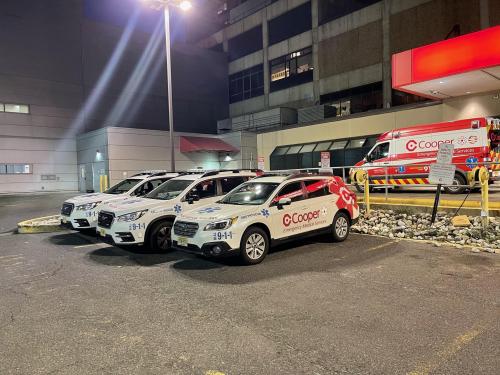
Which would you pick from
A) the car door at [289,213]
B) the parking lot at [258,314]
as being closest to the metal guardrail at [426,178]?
the parking lot at [258,314]

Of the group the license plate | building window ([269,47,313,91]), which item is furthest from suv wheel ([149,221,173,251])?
building window ([269,47,313,91])

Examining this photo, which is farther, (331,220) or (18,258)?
(331,220)

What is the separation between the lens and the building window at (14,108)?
2997cm

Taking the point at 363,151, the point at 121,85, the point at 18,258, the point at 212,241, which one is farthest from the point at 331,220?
the point at 121,85

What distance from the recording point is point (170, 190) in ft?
32.3

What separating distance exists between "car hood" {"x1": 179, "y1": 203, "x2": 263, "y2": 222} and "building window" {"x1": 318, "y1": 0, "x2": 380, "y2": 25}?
27.5 m

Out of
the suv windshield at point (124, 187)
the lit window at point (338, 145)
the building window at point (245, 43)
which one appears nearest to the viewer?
the suv windshield at point (124, 187)

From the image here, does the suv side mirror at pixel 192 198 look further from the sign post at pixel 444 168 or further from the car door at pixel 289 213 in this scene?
the sign post at pixel 444 168

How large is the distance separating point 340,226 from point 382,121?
1822cm

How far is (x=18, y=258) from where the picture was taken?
844 cm

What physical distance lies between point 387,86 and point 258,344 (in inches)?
1099

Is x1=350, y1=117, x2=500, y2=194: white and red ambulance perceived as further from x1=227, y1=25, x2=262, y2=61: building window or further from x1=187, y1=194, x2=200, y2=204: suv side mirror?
x1=227, y1=25, x2=262, y2=61: building window

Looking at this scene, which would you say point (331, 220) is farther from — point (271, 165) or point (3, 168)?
point (3, 168)

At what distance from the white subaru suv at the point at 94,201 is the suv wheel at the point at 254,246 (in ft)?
15.0
